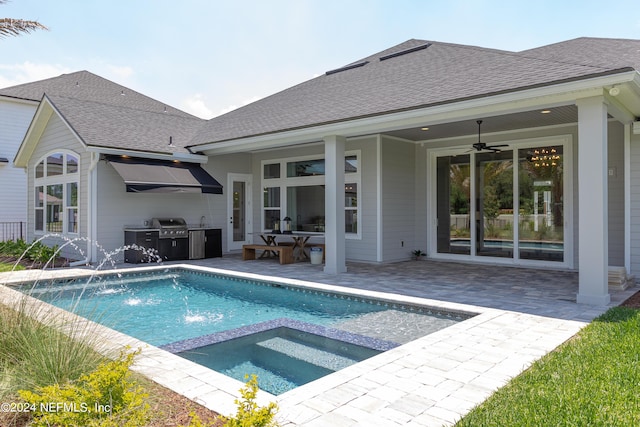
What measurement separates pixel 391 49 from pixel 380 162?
5035mm

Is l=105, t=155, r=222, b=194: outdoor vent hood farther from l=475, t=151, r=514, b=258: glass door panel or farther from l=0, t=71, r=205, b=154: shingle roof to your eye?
l=475, t=151, r=514, b=258: glass door panel

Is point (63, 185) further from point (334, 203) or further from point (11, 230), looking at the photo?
point (11, 230)

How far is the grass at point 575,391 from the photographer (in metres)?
2.92

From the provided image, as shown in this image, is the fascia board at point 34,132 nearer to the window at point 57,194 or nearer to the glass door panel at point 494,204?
the window at point 57,194

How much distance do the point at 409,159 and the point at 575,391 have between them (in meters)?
9.95

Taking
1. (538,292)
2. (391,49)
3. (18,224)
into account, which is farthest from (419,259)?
(18,224)

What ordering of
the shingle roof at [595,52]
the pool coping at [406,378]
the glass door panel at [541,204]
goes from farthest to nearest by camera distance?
the glass door panel at [541,204], the shingle roof at [595,52], the pool coping at [406,378]

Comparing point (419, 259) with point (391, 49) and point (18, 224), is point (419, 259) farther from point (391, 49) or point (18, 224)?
point (18, 224)

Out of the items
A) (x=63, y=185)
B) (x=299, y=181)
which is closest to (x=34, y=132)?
(x=63, y=185)

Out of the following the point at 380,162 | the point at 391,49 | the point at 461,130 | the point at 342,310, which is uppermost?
the point at 391,49

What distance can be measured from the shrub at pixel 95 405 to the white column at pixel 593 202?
6604mm

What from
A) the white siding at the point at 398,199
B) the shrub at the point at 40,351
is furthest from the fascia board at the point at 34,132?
the shrub at the point at 40,351

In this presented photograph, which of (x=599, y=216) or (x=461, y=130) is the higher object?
(x=461, y=130)

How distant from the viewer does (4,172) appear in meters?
19.4
